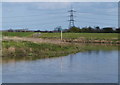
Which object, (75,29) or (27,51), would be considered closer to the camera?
(27,51)

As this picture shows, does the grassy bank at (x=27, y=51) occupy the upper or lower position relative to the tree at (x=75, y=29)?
lower

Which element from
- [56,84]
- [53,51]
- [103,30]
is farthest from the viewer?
[103,30]

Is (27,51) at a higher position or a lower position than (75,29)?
lower

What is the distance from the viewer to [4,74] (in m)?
18.4

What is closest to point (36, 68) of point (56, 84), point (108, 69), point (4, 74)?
point (4, 74)

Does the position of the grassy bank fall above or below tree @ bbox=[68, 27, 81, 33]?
below

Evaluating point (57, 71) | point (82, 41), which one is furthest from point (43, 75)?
point (82, 41)

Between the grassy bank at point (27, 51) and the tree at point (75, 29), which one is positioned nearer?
the grassy bank at point (27, 51)

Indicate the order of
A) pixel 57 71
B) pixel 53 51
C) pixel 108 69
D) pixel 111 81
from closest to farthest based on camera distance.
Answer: pixel 111 81 < pixel 57 71 < pixel 108 69 < pixel 53 51

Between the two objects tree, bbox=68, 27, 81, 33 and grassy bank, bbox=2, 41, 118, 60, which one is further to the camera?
tree, bbox=68, 27, 81, 33

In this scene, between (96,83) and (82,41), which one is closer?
(96,83)

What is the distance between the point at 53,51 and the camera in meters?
Result: 31.9

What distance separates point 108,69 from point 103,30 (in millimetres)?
65510

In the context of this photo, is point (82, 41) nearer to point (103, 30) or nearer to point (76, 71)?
point (103, 30)
